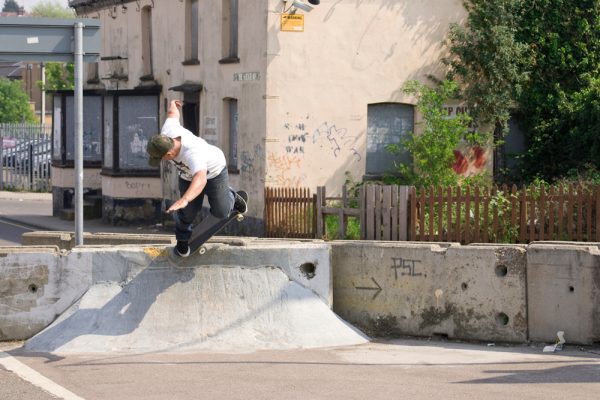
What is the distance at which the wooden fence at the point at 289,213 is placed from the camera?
68.0ft

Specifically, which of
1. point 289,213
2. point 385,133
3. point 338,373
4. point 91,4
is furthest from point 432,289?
point 91,4

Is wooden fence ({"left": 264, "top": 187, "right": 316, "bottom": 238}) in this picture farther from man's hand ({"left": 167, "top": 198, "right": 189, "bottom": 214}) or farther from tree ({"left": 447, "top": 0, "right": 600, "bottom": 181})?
man's hand ({"left": 167, "top": 198, "right": 189, "bottom": 214})

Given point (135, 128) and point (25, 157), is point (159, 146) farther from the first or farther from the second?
point (25, 157)

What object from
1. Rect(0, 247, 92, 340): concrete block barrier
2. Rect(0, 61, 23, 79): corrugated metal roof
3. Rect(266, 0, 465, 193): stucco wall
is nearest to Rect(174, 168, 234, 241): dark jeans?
Rect(0, 247, 92, 340): concrete block barrier

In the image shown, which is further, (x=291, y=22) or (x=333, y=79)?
(x=333, y=79)

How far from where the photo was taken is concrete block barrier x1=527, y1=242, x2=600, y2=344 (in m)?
10.6

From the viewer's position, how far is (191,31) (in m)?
26.4

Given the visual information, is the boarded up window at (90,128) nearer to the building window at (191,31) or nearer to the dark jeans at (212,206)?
the building window at (191,31)

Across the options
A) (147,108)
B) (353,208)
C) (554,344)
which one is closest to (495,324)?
(554,344)

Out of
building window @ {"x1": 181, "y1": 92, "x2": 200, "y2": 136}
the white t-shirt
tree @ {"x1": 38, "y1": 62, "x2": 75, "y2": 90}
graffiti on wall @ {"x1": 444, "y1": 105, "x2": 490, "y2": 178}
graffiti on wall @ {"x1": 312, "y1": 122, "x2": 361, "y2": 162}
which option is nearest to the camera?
the white t-shirt

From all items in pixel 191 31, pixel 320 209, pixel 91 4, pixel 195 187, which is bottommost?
pixel 320 209

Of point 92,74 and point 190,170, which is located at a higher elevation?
point 92,74

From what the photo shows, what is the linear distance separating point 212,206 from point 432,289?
2.25 metres

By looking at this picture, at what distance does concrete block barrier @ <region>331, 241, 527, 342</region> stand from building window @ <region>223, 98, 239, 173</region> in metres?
13.2
